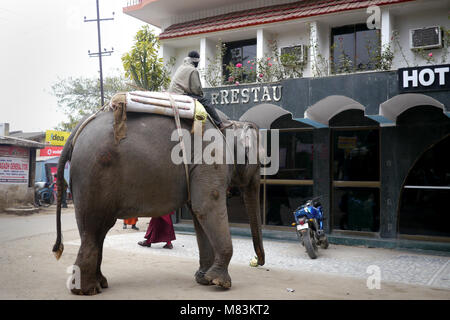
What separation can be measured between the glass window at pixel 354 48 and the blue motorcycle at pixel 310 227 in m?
3.43

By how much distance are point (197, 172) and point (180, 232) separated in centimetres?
615

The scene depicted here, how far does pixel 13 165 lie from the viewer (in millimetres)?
15828

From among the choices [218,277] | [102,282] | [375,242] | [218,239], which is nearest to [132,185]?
[218,239]

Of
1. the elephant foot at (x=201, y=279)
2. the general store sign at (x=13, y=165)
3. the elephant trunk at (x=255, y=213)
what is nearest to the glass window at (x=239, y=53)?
the elephant trunk at (x=255, y=213)

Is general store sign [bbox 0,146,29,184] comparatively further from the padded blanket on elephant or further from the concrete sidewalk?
the padded blanket on elephant

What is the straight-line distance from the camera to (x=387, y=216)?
8891 millimetres

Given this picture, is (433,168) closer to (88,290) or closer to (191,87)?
(191,87)

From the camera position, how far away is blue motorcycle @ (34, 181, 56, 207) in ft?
59.5

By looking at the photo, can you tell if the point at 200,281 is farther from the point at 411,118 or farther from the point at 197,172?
the point at 411,118

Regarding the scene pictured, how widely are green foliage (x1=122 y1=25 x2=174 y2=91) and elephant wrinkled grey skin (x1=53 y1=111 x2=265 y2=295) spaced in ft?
21.6

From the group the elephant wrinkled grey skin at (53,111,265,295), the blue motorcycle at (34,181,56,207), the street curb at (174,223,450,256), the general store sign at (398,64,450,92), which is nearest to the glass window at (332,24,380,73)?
the general store sign at (398,64,450,92)

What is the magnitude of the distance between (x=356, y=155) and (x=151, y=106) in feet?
19.3

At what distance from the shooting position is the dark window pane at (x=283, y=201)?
10023 mm

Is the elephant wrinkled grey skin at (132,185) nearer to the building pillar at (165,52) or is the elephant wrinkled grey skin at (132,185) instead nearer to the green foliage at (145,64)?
the green foliage at (145,64)
